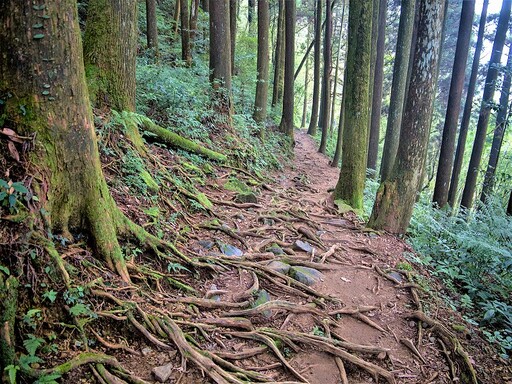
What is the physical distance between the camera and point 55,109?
299 cm

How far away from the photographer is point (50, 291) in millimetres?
2623

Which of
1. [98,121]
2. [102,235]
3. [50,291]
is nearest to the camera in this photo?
[50,291]

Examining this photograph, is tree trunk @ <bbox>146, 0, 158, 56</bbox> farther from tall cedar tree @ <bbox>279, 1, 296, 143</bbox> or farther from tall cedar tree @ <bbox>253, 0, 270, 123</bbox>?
tall cedar tree @ <bbox>279, 1, 296, 143</bbox>

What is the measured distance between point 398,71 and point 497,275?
321 inches

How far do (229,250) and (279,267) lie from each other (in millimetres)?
752

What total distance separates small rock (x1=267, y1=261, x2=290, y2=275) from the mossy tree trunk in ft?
7.34

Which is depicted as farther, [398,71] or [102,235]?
[398,71]

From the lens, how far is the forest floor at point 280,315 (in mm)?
3045

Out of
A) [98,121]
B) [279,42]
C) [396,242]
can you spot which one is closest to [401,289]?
[396,242]

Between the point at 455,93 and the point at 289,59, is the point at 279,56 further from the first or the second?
the point at 455,93

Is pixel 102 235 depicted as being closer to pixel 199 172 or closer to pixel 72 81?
pixel 72 81

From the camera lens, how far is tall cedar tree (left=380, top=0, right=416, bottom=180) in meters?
11.6

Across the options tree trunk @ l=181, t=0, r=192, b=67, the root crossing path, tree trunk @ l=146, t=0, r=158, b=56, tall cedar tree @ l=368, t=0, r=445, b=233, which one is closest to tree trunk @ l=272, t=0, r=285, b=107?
tree trunk @ l=181, t=0, r=192, b=67

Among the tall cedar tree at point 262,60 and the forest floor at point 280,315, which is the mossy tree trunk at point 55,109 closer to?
the forest floor at point 280,315
